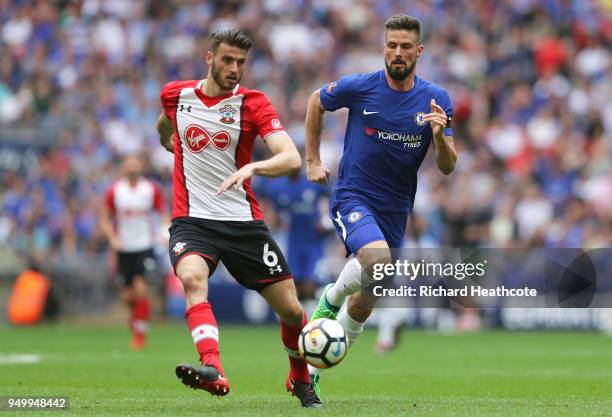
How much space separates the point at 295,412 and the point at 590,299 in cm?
1351

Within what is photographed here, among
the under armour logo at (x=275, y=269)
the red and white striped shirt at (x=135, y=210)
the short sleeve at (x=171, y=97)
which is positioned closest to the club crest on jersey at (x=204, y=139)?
the short sleeve at (x=171, y=97)

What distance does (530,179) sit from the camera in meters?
22.1

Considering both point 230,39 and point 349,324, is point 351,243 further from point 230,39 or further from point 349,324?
point 230,39

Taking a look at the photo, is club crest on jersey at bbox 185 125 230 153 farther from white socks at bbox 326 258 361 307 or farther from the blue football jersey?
white socks at bbox 326 258 361 307

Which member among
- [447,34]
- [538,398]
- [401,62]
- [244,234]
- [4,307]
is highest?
[447,34]

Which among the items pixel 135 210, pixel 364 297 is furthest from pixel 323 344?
pixel 135 210

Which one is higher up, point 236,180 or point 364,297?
point 236,180

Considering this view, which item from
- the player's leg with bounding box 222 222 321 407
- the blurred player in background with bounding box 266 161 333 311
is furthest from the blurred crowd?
the player's leg with bounding box 222 222 321 407

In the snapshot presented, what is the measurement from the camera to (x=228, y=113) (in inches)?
351

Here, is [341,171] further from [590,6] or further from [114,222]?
[590,6]

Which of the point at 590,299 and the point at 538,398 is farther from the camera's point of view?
the point at 590,299

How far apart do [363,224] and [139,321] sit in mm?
8101

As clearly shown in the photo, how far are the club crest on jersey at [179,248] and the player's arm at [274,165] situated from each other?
1.92ft

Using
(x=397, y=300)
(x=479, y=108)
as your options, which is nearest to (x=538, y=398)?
(x=397, y=300)
